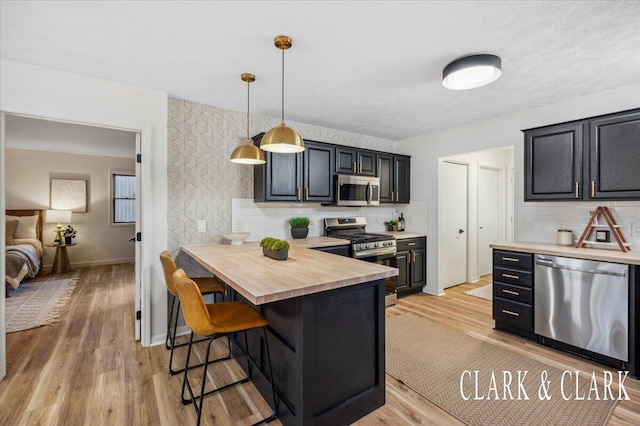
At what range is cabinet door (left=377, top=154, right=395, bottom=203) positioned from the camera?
15.1ft

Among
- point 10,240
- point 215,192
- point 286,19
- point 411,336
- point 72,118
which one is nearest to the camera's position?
point 286,19

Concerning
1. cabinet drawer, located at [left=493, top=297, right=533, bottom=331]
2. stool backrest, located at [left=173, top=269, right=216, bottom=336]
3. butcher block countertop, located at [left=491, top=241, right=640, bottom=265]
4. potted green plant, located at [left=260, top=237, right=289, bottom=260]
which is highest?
potted green plant, located at [left=260, top=237, right=289, bottom=260]

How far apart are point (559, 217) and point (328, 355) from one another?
3.10m

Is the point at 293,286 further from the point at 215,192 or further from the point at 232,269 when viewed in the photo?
the point at 215,192

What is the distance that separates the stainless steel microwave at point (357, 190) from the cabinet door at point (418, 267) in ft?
3.36

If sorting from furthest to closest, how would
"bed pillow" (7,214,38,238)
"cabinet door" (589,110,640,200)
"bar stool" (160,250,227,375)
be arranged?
"bed pillow" (7,214,38,238) → "cabinet door" (589,110,640,200) → "bar stool" (160,250,227,375)

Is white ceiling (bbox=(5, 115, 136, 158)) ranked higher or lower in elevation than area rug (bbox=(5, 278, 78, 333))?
higher

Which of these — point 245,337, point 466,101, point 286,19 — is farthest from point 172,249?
point 466,101

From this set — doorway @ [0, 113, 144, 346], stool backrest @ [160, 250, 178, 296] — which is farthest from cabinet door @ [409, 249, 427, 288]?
doorway @ [0, 113, 144, 346]

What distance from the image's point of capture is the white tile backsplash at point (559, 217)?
2863mm

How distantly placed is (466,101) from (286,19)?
7.56 ft

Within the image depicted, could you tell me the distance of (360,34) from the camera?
2025 mm

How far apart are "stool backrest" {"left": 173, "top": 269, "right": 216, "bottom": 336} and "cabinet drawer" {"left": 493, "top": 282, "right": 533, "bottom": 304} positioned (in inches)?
117

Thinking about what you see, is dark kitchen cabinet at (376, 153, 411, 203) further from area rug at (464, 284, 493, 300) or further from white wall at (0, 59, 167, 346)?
white wall at (0, 59, 167, 346)
